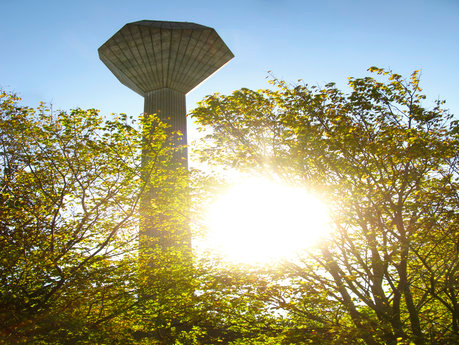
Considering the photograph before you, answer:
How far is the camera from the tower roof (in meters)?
26.1

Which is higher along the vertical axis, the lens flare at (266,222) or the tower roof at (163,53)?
the tower roof at (163,53)

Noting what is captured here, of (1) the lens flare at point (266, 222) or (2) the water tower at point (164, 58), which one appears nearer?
(1) the lens flare at point (266, 222)

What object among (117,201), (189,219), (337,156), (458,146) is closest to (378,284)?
(337,156)

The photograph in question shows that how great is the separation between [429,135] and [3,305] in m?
11.2

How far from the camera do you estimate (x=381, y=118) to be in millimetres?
8438

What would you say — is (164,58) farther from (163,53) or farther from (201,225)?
(201,225)

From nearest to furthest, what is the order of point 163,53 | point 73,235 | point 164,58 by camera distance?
point 73,235 < point 163,53 < point 164,58

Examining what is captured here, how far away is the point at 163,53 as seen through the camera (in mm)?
26984

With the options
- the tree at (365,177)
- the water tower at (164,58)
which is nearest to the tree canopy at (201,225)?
the tree at (365,177)

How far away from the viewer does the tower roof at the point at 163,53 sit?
26.1m

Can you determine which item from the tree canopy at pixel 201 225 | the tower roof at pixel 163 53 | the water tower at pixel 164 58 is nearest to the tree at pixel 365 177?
the tree canopy at pixel 201 225

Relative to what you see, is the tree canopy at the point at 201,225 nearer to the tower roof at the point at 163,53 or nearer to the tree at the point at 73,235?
the tree at the point at 73,235

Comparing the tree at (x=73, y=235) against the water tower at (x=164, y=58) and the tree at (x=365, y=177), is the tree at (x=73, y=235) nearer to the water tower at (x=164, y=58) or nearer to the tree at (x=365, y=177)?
the tree at (x=365, y=177)

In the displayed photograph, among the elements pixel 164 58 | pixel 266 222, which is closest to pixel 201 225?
pixel 266 222
